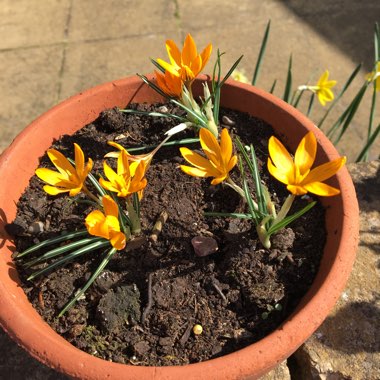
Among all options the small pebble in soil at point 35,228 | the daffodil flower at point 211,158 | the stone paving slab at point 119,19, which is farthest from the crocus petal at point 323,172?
the stone paving slab at point 119,19

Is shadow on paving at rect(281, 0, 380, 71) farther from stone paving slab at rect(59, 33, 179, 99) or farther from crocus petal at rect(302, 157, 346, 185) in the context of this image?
crocus petal at rect(302, 157, 346, 185)

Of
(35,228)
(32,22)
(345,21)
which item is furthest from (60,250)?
(345,21)

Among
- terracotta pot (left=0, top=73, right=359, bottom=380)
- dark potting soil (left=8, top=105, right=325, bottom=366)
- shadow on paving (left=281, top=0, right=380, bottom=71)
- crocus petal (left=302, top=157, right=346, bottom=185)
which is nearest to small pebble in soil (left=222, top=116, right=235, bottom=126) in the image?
terracotta pot (left=0, top=73, right=359, bottom=380)

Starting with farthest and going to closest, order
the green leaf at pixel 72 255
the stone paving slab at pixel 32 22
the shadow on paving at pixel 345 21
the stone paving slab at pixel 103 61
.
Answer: the stone paving slab at pixel 32 22
the shadow on paving at pixel 345 21
the stone paving slab at pixel 103 61
the green leaf at pixel 72 255

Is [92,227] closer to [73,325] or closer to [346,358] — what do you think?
[73,325]

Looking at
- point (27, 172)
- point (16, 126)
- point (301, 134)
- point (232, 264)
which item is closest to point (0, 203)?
point (27, 172)

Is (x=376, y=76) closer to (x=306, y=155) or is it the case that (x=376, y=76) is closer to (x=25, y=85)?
(x=306, y=155)

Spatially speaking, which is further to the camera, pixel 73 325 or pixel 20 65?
pixel 20 65

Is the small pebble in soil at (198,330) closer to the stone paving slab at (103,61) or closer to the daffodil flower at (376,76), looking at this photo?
the daffodil flower at (376,76)
